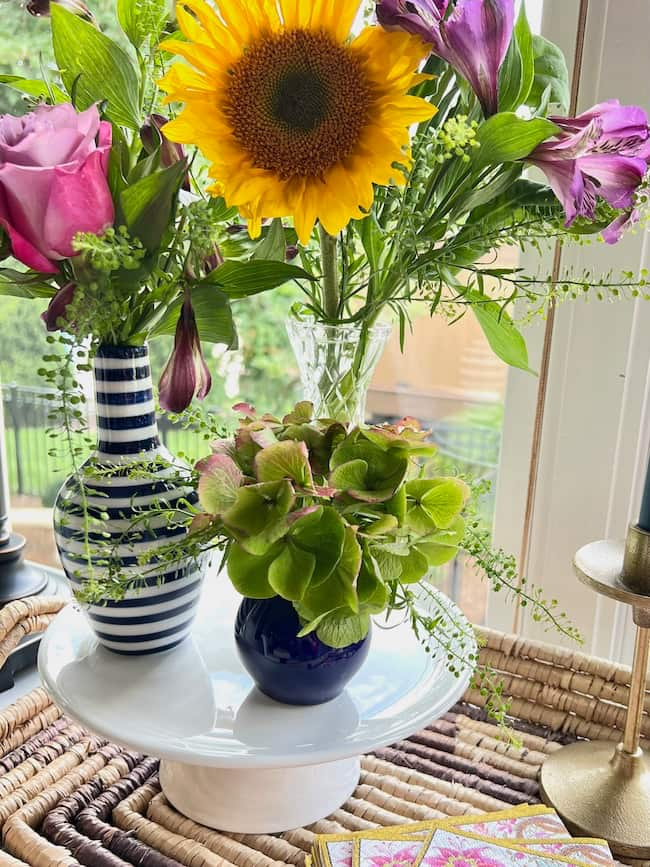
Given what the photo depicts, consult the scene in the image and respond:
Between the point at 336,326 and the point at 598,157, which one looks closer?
the point at 598,157

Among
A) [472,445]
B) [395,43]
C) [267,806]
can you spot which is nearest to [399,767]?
[267,806]

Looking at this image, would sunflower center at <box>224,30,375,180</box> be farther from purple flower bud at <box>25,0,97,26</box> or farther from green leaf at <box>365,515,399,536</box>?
green leaf at <box>365,515,399,536</box>

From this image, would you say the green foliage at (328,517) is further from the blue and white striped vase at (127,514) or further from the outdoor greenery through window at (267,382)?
the outdoor greenery through window at (267,382)

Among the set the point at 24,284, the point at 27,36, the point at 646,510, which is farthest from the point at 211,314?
the point at 27,36

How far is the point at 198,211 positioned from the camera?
595 millimetres

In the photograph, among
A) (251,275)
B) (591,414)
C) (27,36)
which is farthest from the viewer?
(27,36)

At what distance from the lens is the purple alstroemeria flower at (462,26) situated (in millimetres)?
559

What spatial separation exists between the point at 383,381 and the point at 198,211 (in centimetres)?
61

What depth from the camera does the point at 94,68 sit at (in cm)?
64

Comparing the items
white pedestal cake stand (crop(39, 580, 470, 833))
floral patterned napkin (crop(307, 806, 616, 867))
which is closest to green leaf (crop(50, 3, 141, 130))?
white pedestal cake stand (crop(39, 580, 470, 833))

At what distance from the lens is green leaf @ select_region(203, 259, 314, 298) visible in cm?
66

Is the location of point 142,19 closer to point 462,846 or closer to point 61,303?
point 61,303

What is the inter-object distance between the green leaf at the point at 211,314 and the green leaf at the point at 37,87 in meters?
0.21

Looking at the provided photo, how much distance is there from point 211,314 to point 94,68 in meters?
0.21
